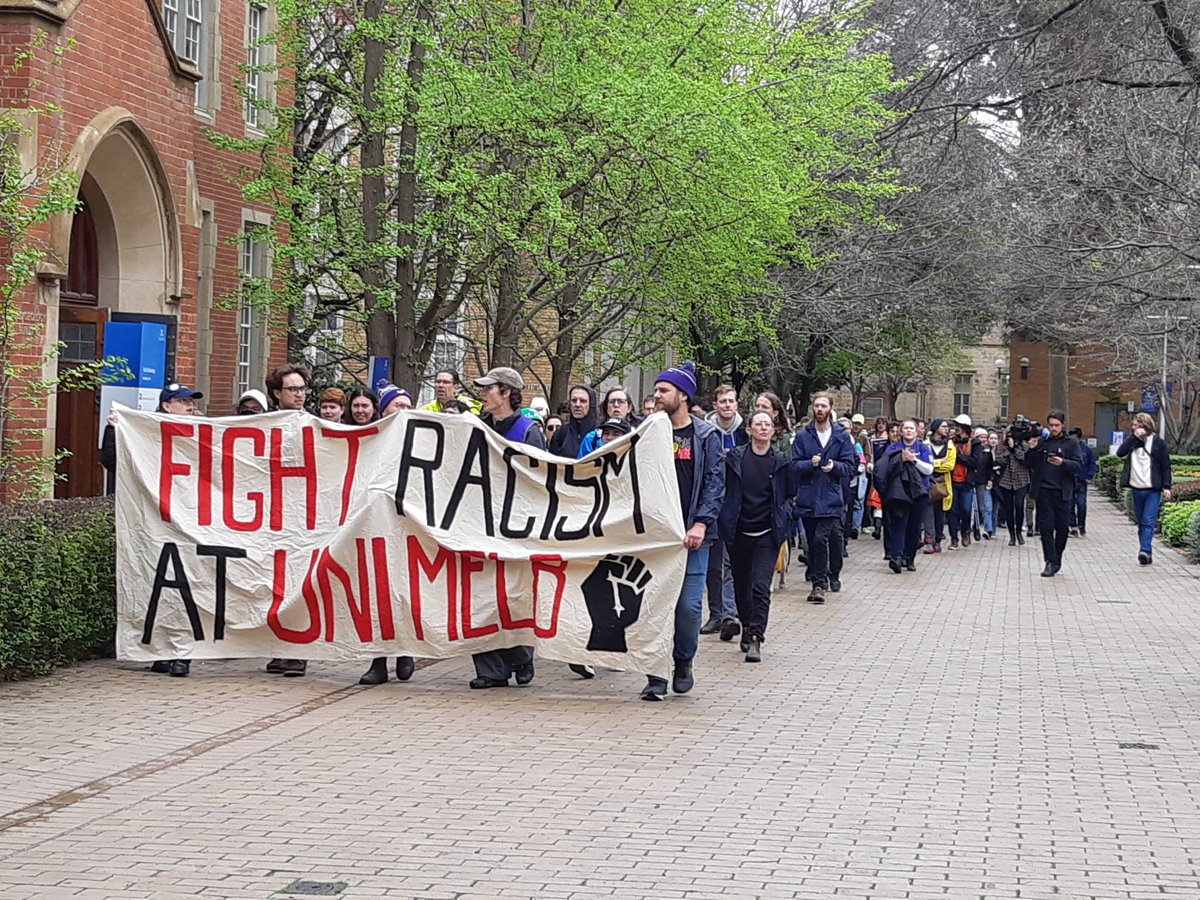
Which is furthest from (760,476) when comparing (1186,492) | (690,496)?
(1186,492)

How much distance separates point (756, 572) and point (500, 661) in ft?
7.85

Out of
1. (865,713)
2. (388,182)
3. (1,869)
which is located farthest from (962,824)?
(388,182)

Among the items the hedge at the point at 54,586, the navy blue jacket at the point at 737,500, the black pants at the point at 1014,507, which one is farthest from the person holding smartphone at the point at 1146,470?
the hedge at the point at 54,586

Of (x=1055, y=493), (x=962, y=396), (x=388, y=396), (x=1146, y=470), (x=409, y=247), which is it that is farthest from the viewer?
(x=962, y=396)

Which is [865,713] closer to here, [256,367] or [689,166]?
[689,166]

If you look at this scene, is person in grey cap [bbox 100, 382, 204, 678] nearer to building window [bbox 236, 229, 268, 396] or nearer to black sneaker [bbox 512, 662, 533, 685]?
black sneaker [bbox 512, 662, 533, 685]

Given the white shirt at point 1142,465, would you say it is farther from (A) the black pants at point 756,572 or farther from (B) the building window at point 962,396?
A: (B) the building window at point 962,396

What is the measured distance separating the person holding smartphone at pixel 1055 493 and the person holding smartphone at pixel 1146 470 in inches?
55.9

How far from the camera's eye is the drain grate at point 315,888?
6.18m

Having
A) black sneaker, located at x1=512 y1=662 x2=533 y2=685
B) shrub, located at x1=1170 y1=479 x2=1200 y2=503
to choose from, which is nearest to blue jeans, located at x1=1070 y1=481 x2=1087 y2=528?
shrub, located at x1=1170 y1=479 x2=1200 y2=503

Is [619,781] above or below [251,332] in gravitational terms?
below

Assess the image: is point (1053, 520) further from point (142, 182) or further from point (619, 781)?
point (619, 781)

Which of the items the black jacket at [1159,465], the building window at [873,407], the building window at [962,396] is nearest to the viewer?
the black jacket at [1159,465]

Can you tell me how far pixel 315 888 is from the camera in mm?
6234
